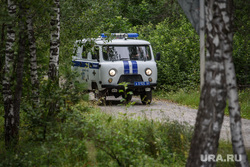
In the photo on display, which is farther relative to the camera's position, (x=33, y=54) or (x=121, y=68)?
(x=121, y=68)

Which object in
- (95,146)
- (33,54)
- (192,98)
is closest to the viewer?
(95,146)

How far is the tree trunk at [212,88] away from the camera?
5.36 meters

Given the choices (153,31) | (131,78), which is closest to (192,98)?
(131,78)

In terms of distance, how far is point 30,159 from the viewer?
A: 24.2 ft

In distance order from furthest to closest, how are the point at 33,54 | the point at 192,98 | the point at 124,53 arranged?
the point at 192,98, the point at 124,53, the point at 33,54

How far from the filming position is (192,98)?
17953 millimetres

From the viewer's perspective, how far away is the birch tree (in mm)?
5367

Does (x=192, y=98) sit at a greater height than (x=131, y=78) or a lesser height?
lesser

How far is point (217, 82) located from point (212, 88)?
86 mm

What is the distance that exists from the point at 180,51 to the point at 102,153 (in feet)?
50.1

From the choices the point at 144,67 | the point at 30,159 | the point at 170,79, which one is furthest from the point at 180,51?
the point at 30,159

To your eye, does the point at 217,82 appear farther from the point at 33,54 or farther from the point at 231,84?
the point at 33,54

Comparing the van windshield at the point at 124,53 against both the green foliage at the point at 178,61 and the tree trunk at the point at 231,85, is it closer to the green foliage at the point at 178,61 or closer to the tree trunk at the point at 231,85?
the green foliage at the point at 178,61

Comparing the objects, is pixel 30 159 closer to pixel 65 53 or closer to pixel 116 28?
pixel 65 53
